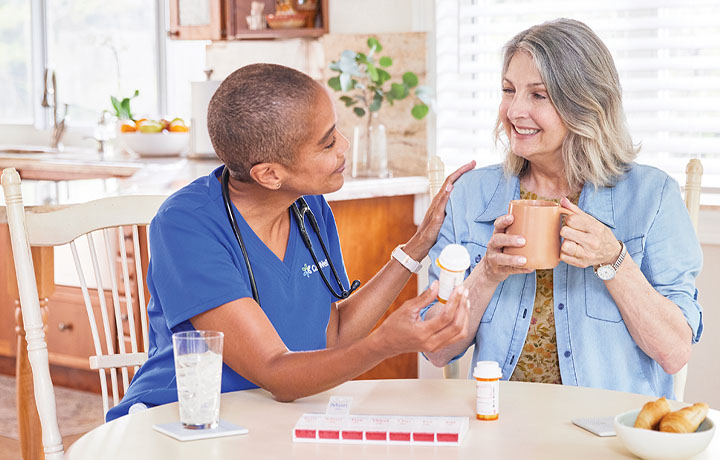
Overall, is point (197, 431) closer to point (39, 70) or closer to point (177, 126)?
point (177, 126)

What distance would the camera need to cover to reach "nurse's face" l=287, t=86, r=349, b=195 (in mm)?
1483

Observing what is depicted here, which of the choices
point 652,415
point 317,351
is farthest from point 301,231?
point 652,415

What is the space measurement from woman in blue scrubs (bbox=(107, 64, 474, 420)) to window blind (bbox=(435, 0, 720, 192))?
1.54m

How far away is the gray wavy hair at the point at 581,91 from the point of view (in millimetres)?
1795

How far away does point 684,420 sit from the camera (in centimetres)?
110

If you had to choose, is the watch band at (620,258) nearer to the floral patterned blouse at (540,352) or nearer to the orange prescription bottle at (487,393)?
the floral patterned blouse at (540,352)

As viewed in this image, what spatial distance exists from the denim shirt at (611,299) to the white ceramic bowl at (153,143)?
2.57 metres

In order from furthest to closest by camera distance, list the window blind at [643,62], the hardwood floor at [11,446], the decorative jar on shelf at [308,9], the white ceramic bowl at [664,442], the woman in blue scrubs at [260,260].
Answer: the decorative jar on shelf at [308,9] → the hardwood floor at [11,446] → the window blind at [643,62] → the woman in blue scrubs at [260,260] → the white ceramic bowl at [664,442]

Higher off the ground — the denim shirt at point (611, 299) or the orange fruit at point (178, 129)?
the orange fruit at point (178, 129)

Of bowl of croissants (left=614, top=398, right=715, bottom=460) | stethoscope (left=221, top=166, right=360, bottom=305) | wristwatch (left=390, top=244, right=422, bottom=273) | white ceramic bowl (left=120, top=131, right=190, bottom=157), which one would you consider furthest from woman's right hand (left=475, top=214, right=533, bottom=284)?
white ceramic bowl (left=120, top=131, right=190, bottom=157)

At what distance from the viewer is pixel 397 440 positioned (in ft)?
3.85

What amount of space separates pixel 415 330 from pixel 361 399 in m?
0.21

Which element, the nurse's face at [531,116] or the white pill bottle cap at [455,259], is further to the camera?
the nurse's face at [531,116]

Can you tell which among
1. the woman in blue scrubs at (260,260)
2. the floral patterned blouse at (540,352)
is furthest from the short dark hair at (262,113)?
the floral patterned blouse at (540,352)
